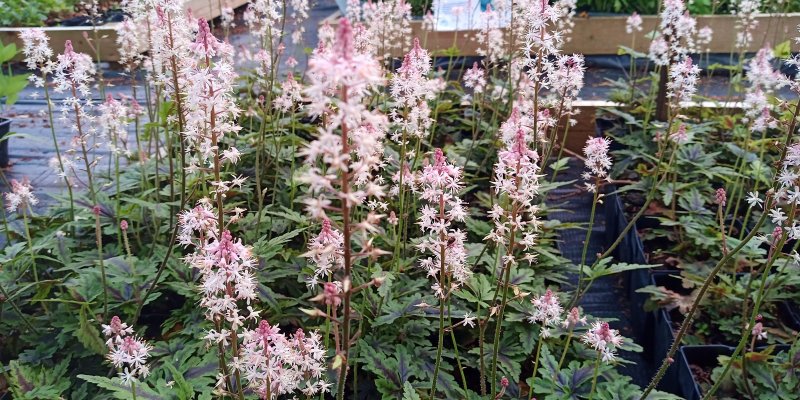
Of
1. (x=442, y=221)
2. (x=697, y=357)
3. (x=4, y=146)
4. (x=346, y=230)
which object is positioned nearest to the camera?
(x=346, y=230)

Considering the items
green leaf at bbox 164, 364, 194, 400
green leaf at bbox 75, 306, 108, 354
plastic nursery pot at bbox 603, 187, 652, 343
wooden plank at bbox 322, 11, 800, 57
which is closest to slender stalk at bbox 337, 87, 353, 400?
green leaf at bbox 164, 364, 194, 400

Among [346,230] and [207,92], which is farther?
[207,92]

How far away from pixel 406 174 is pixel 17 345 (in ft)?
6.52

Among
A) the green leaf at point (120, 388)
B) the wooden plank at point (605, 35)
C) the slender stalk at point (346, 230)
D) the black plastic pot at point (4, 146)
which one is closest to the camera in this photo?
the slender stalk at point (346, 230)

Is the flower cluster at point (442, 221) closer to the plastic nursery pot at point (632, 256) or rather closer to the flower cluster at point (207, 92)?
the flower cluster at point (207, 92)

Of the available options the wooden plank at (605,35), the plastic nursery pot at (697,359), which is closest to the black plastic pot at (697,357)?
the plastic nursery pot at (697,359)

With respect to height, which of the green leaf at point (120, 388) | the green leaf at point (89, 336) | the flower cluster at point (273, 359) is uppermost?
the flower cluster at point (273, 359)

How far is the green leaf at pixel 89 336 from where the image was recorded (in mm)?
2783

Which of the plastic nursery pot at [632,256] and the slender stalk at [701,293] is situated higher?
the slender stalk at [701,293]

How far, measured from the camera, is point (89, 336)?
2.80 m

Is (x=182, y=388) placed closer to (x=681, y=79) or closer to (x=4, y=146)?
(x=681, y=79)

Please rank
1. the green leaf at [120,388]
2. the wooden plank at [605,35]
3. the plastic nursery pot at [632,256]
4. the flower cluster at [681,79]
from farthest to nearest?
the wooden plank at [605,35] → the plastic nursery pot at [632,256] → the flower cluster at [681,79] → the green leaf at [120,388]

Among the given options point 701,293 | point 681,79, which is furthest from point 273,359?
point 681,79

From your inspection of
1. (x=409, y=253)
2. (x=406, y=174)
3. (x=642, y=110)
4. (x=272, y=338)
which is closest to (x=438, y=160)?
(x=272, y=338)
